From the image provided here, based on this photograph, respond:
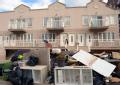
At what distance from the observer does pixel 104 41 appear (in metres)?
35.2

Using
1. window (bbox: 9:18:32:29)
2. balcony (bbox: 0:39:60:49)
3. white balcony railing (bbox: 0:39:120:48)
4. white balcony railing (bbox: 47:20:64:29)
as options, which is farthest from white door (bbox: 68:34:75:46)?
window (bbox: 9:18:32:29)

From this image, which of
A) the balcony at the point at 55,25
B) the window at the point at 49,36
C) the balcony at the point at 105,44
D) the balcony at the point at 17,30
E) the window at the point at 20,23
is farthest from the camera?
the window at the point at 20,23

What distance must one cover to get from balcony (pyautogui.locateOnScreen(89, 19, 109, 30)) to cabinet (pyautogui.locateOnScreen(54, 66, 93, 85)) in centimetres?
2412

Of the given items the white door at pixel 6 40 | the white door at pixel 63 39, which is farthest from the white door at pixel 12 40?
the white door at pixel 63 39

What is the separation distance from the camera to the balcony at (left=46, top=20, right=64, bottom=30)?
3733cm

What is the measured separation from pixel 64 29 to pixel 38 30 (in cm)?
389

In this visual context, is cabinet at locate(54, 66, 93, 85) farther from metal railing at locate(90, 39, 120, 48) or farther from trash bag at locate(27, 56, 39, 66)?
metal railing at locate(90, 39, 120, 48)

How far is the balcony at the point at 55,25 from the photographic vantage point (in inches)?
1470

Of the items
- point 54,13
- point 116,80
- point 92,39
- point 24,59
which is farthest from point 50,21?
point 116,80

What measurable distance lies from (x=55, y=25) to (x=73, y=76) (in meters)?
25.7

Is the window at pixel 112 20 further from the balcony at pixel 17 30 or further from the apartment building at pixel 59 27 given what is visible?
the balcony at pixel 17 30

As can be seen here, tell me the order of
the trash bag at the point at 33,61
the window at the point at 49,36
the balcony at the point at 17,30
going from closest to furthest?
the trash bag at the point at 33,61
the window at the point at 49,36
the balcony at the point at 17,30

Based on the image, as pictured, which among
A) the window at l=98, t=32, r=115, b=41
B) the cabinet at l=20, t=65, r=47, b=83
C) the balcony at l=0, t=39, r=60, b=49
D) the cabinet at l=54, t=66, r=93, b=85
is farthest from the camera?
the window at l=98, t=32, r=115, b=41

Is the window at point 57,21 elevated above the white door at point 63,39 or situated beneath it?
elevated above
